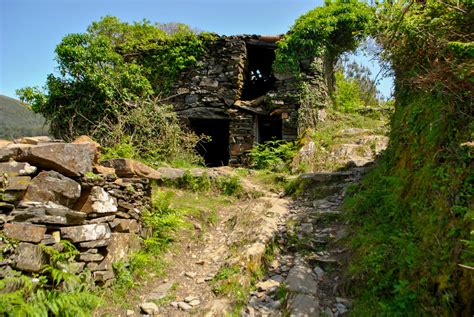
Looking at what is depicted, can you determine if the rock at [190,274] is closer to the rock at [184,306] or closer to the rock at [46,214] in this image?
the rock at [184,306]

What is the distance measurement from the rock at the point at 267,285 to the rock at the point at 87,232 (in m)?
2.06

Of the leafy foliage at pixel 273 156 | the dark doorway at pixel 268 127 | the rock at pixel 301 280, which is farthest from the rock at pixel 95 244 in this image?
the dark doorway at pixel 268 127

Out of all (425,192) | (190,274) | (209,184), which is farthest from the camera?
(209,184)

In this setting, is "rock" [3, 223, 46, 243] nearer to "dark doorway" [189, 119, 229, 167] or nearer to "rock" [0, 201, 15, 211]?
"rock" [0, 201, 15, 211]

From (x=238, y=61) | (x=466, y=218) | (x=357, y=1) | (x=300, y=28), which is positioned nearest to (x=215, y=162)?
(x=238, y=61)

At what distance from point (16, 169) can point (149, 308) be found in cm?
223

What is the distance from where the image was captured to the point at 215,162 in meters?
13.0

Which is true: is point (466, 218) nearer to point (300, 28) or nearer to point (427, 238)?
point (427, 238)

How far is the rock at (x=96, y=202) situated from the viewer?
3982mm

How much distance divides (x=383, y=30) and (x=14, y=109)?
16129mm

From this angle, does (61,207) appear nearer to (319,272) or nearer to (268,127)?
(319,272)

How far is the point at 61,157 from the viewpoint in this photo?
3.76 meters

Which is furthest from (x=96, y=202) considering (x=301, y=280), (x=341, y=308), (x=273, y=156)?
(x=273, y=156)

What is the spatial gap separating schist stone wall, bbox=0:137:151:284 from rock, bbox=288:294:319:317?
2313 millimetres
